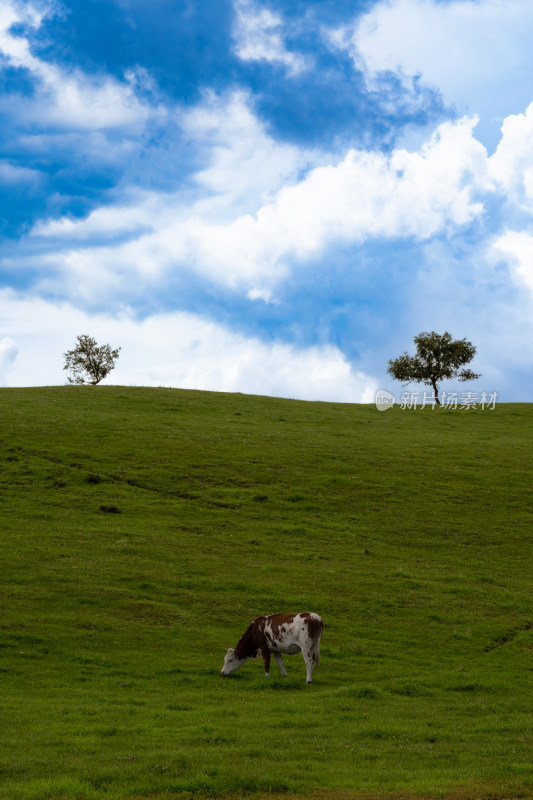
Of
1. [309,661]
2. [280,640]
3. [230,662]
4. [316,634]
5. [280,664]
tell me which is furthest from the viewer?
[280,664]

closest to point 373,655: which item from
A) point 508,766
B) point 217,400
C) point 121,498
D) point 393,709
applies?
point 393,709

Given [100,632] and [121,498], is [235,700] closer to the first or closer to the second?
[100,632]

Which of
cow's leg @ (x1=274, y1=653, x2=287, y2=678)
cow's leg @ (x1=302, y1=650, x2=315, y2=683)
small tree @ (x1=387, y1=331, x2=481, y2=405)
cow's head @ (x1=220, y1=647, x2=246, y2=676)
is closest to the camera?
cow's leg @ (x1=302, y1=650, x2=315, y2=683)

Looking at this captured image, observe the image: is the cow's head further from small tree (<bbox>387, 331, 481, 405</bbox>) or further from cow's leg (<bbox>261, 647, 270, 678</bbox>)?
small tree (<bbox>387, 331, 481, 405</bbox>)

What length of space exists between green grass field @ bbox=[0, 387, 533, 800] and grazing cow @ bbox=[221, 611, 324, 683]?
70 centimetres

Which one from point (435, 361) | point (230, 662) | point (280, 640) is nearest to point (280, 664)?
point (280, 640)

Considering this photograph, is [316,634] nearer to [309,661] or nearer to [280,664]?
[309,661]

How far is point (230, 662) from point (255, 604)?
20.1ft

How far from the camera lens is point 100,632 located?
24.3m

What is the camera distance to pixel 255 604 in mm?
27484

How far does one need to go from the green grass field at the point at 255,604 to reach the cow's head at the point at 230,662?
0.55 m

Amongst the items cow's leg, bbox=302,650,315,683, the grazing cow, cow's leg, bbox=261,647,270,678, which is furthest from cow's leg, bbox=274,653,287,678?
cow's leg, bbox=302,650,315,683

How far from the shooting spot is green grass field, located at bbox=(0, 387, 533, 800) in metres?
13.2

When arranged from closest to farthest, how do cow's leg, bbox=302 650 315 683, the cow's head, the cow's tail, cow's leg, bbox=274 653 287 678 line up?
the cow's tail, cow's leg, bbox=302 650 315 683, the cow's head, cow's leg, bbox=274 653 287 678
